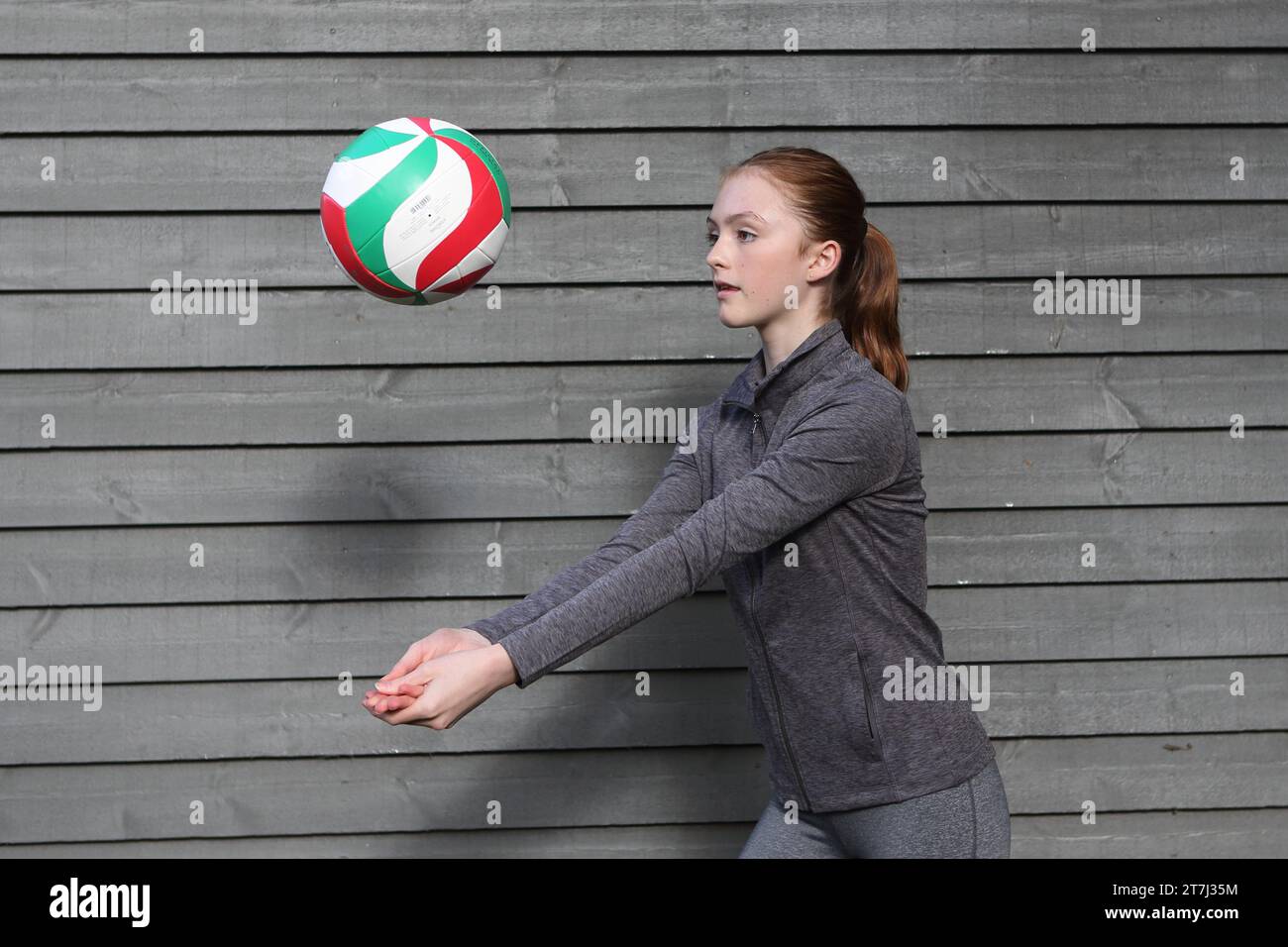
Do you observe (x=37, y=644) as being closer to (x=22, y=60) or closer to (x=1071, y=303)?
(x=22, y=60)

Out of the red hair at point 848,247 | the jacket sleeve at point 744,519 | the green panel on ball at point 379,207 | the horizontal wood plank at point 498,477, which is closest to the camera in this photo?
the jacket sleeve at point 744,519

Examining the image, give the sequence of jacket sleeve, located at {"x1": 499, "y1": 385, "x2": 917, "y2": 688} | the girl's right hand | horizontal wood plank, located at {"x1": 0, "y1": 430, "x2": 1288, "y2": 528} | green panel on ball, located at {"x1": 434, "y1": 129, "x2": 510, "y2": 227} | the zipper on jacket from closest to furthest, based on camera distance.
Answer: the girl's right hand < jacket sleeve, located at {"x1": 499, "y1": 385, "x2": 917, "y2": 688} < the zipper on jacket < green panel on ball, located at {"x1": 434, "y1": 129, "x2": 510, "y2": 227} < horizontal wood plank, located at {"x1": 0, "y1": 430, "x2": 1288, "y2": 528}

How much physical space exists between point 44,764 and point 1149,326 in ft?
10.3

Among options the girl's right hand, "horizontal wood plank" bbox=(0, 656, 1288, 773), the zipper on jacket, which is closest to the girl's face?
the zipper on jacket

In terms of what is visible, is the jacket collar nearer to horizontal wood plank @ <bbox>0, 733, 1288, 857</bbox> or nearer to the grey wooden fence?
the grey wooden fence

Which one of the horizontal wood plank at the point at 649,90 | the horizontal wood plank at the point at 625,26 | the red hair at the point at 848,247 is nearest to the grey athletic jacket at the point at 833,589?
the red hair at the point at 848,247

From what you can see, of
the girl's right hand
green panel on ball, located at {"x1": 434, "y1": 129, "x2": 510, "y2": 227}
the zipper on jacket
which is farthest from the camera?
green panel on ball, located at {"x1": 434, "y1": 129, "x2": 510, "y2": 227}

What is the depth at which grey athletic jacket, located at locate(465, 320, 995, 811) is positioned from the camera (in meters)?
1.59

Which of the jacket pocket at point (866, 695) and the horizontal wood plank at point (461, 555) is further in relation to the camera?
the horizontal wood plank at point (461, 555)

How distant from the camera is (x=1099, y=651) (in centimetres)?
291

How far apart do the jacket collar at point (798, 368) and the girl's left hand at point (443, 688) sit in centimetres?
69

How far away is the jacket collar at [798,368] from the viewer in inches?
71.0

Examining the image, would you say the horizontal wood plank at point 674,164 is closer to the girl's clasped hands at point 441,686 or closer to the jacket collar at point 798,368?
the jacket collar at point 798,368

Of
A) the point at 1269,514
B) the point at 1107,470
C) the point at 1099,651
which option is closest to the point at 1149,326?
the point at 1107,470
